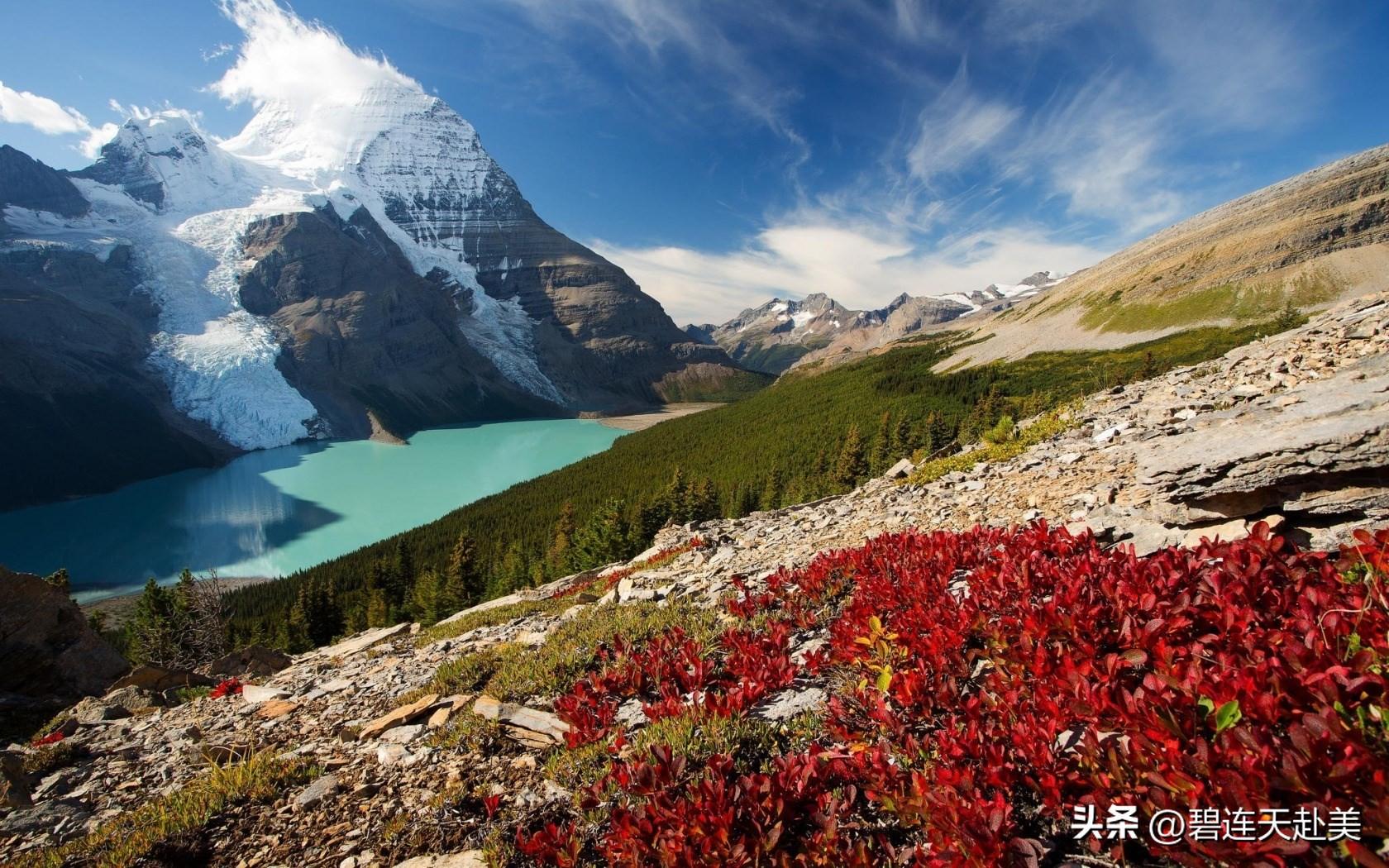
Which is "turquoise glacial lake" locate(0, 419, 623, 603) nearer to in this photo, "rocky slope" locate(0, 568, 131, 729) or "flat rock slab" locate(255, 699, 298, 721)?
"rocky slope" locate(0, 568, 131, 729)

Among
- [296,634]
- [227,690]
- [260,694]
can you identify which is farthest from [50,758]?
[296,634]

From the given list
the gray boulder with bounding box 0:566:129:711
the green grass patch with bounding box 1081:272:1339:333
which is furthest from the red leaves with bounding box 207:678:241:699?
the green grass patch with bounding box 1081:272:1339:333

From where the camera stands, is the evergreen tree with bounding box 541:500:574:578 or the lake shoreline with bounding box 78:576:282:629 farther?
the lake shoreline with bounding box 78:576:282:629

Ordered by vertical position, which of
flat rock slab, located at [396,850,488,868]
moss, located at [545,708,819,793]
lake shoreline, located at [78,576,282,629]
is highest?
moss, located at [545,708,819,793]

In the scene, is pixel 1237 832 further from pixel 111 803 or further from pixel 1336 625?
pixel 111 803

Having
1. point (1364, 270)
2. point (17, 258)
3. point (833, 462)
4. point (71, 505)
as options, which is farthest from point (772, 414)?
point (17, 258)

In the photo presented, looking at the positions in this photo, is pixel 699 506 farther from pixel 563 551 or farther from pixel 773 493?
pixel 563 551
